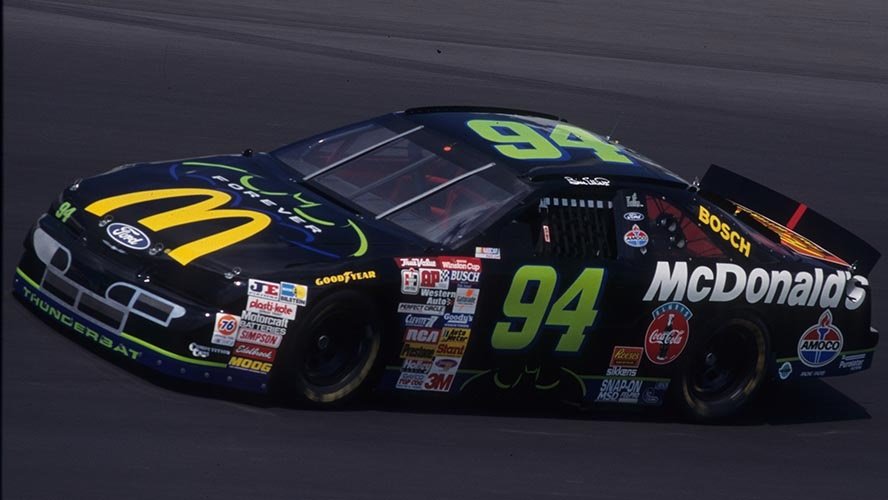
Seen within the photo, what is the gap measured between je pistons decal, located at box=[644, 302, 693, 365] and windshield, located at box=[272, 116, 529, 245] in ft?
3.10

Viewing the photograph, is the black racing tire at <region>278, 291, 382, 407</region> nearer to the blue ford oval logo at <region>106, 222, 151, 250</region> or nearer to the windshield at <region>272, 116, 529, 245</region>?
the windshield at <region>272, 116, 529, 245</region>

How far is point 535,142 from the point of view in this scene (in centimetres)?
658

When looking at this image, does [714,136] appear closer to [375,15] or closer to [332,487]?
[375,15]

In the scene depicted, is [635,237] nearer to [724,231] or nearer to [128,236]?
[724,231]

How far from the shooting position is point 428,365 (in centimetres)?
566

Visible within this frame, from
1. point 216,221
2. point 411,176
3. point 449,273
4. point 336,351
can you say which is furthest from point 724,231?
point 216,221

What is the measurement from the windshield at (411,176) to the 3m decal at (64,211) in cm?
120

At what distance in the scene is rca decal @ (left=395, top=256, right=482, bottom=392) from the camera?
5.51 meters

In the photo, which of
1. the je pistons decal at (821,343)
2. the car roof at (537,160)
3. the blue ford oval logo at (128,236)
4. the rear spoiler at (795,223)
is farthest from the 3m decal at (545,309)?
the blue ford oval logo at (128,236)

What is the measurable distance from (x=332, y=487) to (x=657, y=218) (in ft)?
7.99

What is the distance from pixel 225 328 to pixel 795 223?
3.87m

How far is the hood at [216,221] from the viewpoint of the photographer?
5270 millimetres

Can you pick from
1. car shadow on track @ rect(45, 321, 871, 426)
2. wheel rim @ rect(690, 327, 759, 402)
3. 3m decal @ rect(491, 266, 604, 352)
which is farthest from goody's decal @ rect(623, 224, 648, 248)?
car shadow on track @ rect(45, 321, 871, 426)

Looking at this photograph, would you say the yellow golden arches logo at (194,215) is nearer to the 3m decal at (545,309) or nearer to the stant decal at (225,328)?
the stant decal at (225,328)
